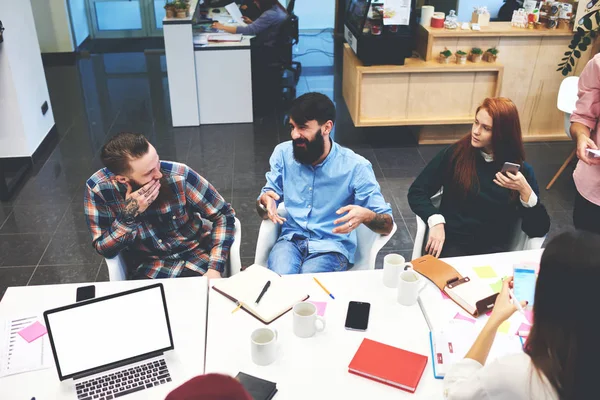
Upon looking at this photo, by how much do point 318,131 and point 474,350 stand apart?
1339 millimetres

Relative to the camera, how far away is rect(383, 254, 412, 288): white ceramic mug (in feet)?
7.09

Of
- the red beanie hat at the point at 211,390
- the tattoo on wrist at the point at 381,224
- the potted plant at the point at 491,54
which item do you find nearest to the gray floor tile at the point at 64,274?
the tattoo on wrist at the point at 381,224

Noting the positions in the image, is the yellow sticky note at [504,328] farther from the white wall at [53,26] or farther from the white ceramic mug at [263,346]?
the white wall at [53,26]

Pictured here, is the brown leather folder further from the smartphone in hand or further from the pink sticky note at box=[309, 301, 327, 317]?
the smartphone in hand

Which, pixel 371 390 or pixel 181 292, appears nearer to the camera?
pixel 371 390

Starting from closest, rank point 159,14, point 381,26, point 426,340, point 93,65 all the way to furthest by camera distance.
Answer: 1. point 426,340
2. point 381,26
3. point 93,65
4. point 159,14

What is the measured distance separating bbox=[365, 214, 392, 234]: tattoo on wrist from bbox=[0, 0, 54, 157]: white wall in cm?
360

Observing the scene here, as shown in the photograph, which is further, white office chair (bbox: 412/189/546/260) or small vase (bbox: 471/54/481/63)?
small vase (bbox: 471/54/481/63)

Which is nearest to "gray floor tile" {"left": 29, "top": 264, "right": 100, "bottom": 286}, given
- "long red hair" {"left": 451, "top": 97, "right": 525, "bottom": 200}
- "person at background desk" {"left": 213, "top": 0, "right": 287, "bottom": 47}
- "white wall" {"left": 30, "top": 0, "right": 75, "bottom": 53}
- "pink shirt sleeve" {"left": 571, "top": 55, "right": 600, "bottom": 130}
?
"long red hair" {"left": 451, "top": 97, "right": 525, "bottom": 200}

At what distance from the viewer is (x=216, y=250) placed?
2.57 metres

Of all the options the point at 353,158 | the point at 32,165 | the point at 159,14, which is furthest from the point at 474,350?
the point at 159,14

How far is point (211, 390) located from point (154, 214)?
1605mm

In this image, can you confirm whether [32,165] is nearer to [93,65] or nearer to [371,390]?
[93,65]

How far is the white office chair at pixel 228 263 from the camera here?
244 centimetres
